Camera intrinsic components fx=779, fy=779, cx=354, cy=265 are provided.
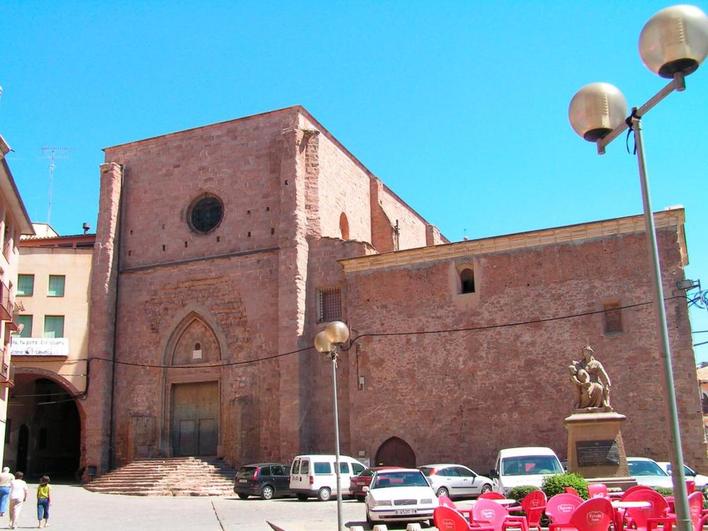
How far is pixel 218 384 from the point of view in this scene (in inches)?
1184

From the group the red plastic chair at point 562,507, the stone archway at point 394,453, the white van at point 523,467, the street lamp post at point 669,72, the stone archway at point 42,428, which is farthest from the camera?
the stone archway at point 42,428

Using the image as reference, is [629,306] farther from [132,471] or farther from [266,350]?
[132,471]

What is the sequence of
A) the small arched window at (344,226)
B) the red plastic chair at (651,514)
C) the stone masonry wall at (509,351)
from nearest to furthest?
the red plastic chair at (651,514) → the stone masonry wall at (509,351) → the small arched window at (344,226)

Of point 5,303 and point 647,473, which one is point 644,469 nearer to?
point 647,473

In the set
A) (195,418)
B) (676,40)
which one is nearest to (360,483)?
(195,418)

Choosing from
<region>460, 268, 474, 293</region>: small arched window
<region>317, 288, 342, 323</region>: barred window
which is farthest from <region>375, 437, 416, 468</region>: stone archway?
<region>460, 268, 474, 293</region>: small arched window

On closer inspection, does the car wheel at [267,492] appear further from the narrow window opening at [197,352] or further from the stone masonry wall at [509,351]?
the narrow window opening at [197,352]

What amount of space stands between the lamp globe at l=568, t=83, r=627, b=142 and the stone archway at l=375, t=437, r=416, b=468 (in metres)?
20.0

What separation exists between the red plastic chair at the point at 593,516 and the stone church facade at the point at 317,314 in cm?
1514

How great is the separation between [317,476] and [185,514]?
4.69 m

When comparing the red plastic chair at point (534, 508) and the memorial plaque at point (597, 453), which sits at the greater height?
the memorial plaque at point (597, 453)

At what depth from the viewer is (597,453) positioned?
14.1 m

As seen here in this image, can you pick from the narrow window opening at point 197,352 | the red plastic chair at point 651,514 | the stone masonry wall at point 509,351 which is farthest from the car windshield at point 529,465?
the narrow window opening at point 197,352

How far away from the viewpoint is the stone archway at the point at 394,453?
25781 millimetres
